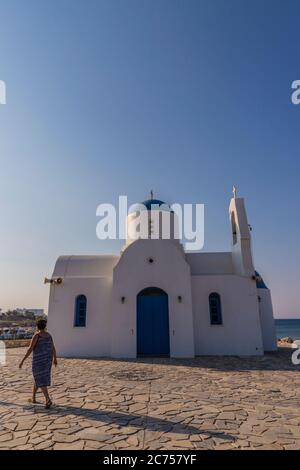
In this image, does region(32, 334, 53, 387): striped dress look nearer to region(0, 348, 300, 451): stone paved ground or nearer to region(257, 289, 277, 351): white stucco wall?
region(0, 348, 300, 451): stone paved ground

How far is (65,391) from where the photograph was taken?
7.23 m

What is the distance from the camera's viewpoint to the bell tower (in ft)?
46.7

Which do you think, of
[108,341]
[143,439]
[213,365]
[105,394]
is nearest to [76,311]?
[108,341]

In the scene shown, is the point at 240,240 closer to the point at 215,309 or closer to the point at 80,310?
the point at 215,309

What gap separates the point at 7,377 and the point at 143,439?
6299 mm

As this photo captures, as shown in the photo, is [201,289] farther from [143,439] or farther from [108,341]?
[143,439]

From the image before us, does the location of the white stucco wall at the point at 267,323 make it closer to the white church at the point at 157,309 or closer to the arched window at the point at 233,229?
the white church at the point at 157,309

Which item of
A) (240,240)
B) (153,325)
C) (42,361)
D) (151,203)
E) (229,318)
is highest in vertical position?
(151,203)

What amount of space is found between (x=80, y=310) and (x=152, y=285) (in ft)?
11.8

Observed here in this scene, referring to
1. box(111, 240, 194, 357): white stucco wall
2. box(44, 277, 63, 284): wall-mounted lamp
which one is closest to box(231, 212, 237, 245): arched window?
box(111, 240, 194, 357): white stucco wall

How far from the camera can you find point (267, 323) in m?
15.2

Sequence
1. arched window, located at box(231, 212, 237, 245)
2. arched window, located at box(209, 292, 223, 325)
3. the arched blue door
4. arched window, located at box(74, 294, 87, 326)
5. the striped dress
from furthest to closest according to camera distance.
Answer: arched window, located at box(231, 212, 237, 245) → arched window, located at box(74, 294, 87, 326) → arched window, located at box(209, 292, 223, 325) → the arched blue door → the striped dress

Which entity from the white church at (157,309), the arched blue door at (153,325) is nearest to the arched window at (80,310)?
the white church at (157,309)

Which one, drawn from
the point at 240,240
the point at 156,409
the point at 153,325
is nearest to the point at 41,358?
the point at 156,409
